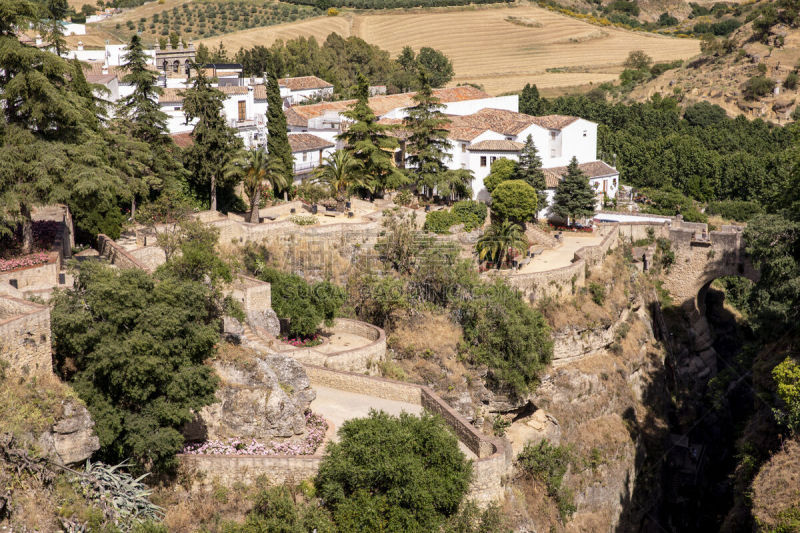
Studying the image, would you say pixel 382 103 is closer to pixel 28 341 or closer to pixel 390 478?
pixel 390 478

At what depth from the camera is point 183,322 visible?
2281 cm

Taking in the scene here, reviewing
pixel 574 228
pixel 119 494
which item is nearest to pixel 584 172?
pixel 574 228

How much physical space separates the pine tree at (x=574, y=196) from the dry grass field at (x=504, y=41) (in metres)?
47.8

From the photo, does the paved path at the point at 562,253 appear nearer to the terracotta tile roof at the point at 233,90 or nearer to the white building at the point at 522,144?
the white building at the point at 522,144

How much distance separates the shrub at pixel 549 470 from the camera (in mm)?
31984

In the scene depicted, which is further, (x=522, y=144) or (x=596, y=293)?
(x=522, y=144)

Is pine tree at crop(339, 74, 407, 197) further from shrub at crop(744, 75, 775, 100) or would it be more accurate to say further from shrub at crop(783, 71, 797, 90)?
shrub at crop(783, 71, 797, 90)

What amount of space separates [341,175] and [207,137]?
651 centimetres

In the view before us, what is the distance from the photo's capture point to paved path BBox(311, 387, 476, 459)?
86.7ft

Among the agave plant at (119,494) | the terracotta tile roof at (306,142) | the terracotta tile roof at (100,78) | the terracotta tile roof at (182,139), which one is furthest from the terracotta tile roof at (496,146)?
the agave plant at (119,494)

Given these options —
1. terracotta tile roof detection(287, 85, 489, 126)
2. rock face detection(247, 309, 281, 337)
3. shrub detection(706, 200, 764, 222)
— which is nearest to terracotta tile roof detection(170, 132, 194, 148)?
terracotta tile roof detection(287, 85, 489, 126)

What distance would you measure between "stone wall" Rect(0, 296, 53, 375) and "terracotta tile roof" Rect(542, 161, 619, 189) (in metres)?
31.0

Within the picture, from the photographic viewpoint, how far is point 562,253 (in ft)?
137

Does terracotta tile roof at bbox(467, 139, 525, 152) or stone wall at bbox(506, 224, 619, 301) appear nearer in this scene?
stone wall at bbox(506, 224, 619, 301)
